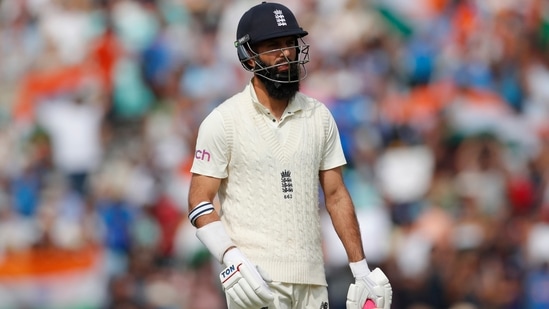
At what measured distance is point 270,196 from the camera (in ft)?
18.3

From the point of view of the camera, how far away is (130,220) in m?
10.7

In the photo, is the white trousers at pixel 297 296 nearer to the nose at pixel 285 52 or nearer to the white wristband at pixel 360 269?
the white wristband at pixel 360 269

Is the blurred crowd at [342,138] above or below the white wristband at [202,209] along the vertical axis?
above

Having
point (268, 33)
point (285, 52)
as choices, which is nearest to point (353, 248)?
point (285, 52)

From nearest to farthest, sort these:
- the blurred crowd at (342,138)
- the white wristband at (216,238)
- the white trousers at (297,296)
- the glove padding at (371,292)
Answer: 1. the white wristband at (216,238)
2. the white trousers at (297,296)
3. the glove padding at (371,292)
4. the blurred crowd at (342,138)

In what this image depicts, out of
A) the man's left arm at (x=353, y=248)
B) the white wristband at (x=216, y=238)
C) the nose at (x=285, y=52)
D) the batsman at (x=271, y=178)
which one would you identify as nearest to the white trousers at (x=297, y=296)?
the batsman at (x=271, y=178)

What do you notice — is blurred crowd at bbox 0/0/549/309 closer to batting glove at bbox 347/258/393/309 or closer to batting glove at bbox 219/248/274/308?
batting glove at bbox 347/258/393/309

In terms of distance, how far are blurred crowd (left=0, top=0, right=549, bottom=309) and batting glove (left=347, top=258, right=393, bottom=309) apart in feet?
12.2

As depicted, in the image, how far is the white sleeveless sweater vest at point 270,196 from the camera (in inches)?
219

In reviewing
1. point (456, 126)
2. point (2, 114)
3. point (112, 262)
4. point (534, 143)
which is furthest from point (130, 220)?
point (534, 143)

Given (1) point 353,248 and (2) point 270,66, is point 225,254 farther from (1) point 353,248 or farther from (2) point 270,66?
(2) point 270,66

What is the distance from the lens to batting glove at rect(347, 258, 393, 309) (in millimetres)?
5648

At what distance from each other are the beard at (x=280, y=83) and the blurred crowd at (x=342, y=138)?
3969mm

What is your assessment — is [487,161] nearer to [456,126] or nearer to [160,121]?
[456,126]
